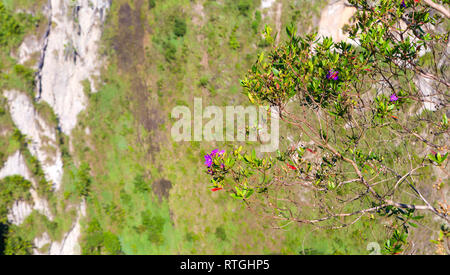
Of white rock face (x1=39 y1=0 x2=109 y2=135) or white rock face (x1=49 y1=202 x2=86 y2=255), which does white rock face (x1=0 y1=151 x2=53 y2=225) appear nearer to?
Result: white rock face (x1=49 y1=202 x2=86 y2=255)

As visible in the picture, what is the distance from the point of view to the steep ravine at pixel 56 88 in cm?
1506

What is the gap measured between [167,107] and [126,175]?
14.4 ft

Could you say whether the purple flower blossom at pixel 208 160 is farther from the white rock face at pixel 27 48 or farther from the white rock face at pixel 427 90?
the white rock face at pixel 27 48

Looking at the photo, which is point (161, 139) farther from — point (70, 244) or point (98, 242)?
point (70, 244)

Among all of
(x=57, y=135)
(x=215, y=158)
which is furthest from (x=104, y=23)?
(x=215, y=158)

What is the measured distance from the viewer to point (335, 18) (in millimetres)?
11461

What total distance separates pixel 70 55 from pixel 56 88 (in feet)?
6.39

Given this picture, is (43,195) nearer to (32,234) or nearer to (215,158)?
(32,234)

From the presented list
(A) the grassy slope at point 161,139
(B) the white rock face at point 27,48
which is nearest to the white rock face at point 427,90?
(A) the grassy slope at point 161,139

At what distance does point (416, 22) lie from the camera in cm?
557

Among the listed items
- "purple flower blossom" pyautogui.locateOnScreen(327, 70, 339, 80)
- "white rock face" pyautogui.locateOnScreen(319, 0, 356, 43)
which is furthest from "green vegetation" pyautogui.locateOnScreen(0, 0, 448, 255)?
"purple flower blossom" pyautogui.locateOnScreen(327, 70, 339, 80)

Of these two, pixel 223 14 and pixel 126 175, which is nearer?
pixel 223 14

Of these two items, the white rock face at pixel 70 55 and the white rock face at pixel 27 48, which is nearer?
the white rock face at pixel 27 48

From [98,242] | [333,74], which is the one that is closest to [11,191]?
[98,242]
